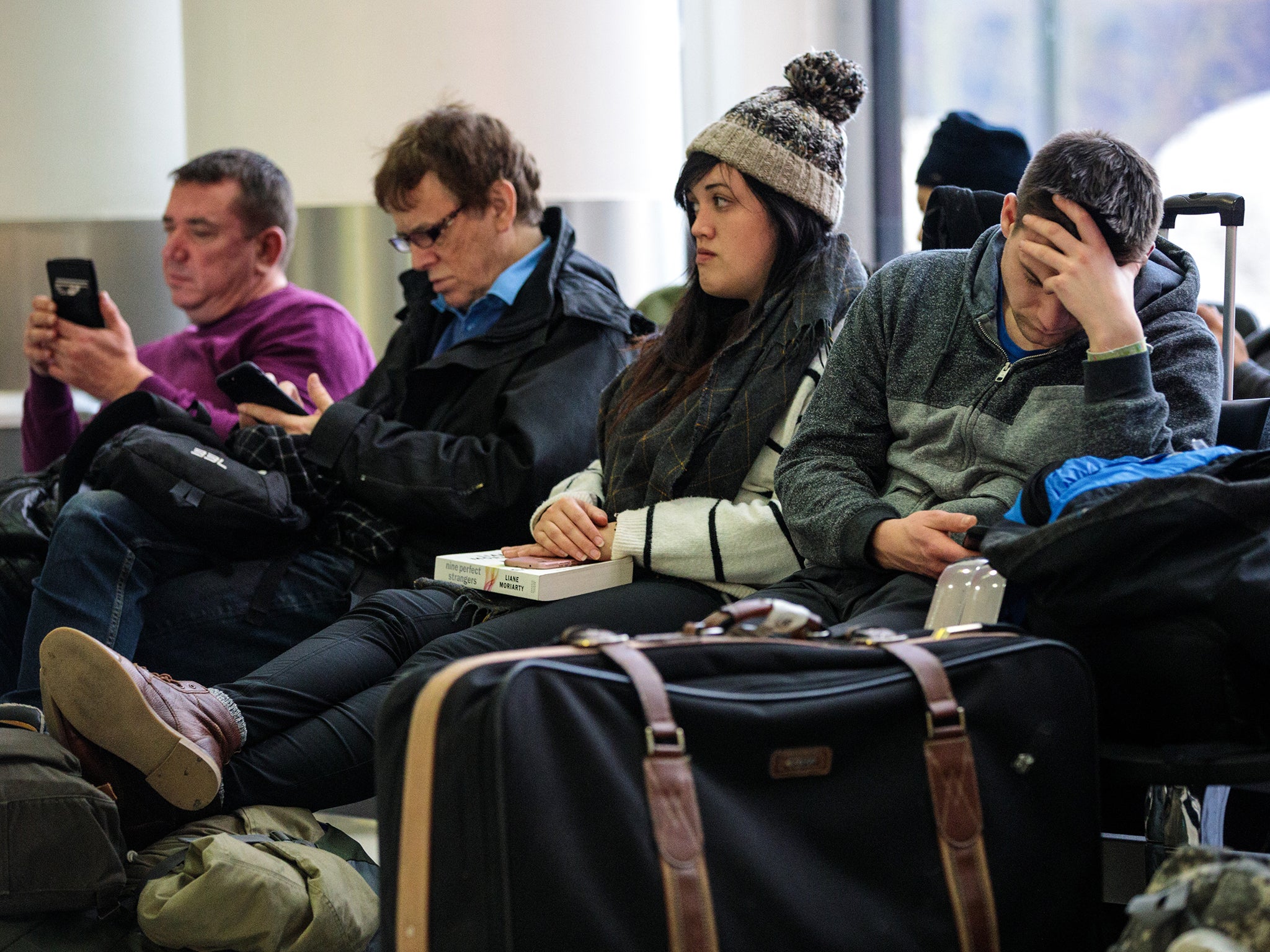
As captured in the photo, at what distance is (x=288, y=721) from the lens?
80.0 inches

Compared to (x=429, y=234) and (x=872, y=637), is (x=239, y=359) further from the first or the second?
(x=872, y=637)

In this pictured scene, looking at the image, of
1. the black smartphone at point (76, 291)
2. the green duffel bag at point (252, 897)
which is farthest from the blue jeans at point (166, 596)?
the black smartphone at point (76, 291)

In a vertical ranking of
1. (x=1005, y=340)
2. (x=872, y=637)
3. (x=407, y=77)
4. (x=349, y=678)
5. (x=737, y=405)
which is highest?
(x=407, y=77)

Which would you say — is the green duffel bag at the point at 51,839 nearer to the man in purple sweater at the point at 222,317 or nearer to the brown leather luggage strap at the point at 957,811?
the brown leather luggage strap at the point at 957,811

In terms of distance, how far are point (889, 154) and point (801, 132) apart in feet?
7.38

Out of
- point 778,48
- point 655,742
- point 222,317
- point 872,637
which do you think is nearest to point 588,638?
point 655,742

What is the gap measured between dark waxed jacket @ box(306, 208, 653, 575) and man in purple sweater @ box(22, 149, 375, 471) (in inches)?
16.0

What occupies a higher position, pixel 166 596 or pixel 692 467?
pixel 692 467

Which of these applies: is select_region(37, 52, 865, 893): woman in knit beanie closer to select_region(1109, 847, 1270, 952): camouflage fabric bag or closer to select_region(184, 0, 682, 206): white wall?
select_region(1109, 847, 1270, 952): camouflage fabric bag

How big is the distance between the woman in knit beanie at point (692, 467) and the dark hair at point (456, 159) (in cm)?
56

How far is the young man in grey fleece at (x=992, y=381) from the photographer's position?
5.54 feet

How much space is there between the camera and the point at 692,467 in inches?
86.0

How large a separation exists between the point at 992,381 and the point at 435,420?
1.27m

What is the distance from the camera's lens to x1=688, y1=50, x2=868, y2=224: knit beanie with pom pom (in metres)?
2.24
